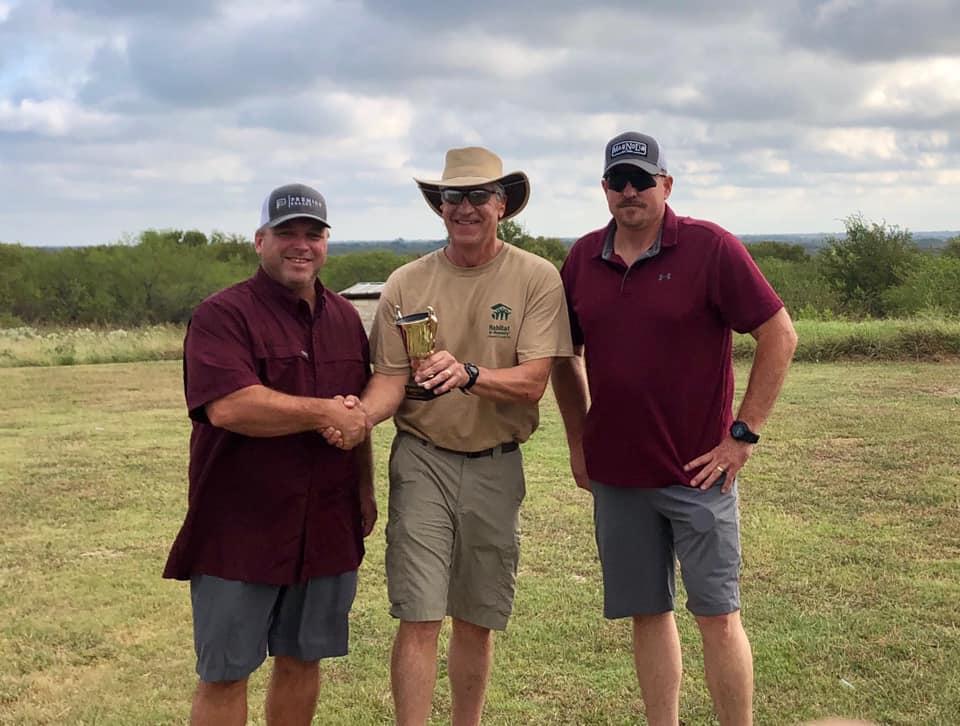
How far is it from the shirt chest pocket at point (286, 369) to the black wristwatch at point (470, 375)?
1.64ft

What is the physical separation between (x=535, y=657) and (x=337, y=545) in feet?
5.63

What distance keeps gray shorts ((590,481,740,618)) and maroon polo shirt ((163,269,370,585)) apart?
1002 millimetres

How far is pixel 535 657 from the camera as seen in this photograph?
4.48m

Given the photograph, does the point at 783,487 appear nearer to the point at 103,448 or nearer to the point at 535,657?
the point at 535,657

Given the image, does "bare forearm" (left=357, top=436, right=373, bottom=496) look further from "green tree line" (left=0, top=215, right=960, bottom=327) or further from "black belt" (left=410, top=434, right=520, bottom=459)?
"green tree line" (left=0, top=215, right=960, bottom=327)

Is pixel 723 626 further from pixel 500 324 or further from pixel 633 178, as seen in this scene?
pixel 633 178

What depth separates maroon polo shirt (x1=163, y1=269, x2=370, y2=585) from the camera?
293 centimetres

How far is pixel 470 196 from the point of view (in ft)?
11.1

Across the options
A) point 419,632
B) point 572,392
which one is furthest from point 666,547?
point 419,632

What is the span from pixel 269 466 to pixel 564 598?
2689mm

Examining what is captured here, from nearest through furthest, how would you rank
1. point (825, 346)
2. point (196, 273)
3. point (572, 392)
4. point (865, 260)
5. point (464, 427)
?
A: 1. point (464, 427)
2. point (572, 392)
3. point (825, 346)
4. point (865, 260)
5. point (196, 273)

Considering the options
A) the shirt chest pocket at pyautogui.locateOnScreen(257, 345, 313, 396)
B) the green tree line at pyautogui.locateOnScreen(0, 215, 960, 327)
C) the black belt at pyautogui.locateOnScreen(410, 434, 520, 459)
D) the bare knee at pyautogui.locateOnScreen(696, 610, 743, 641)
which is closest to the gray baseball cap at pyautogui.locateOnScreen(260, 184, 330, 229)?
the shirt chest pocket at pyautogui.locateOnScreen(257, 345, 313, 396)

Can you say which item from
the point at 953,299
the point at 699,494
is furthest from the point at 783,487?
the point at 953,299

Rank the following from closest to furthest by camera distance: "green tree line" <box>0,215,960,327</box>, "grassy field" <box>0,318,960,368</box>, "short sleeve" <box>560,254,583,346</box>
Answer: "short sleeve" <box>560,254,583,346</box> → "grassy field" <box>0,318,960,368</box> → "green tree line" <box>0,215,960,327</box>
